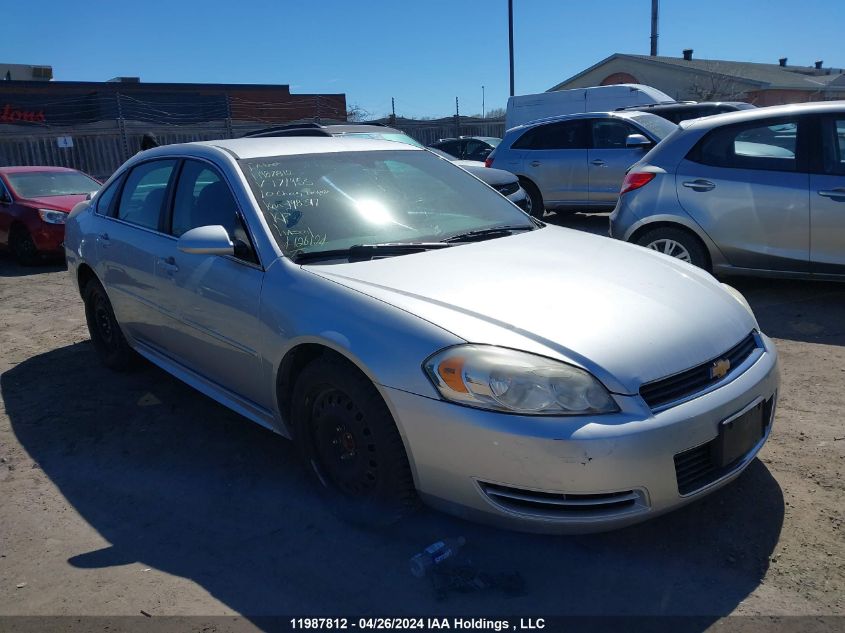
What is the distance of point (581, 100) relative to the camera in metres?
16.8

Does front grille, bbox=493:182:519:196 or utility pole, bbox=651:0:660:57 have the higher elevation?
utility pole, bbox=651:0:660:57

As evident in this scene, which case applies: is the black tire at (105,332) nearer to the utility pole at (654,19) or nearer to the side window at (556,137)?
the side window at (556,137)

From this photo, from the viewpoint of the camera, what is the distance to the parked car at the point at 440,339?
7.86ft

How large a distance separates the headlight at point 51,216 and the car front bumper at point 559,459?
8862mm

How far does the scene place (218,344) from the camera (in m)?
3.54

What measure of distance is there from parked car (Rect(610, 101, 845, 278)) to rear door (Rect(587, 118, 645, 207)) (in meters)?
3.70

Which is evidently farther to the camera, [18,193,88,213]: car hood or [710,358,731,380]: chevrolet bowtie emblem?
[18,193,88,213]: car hood

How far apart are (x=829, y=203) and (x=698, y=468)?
11.9ft

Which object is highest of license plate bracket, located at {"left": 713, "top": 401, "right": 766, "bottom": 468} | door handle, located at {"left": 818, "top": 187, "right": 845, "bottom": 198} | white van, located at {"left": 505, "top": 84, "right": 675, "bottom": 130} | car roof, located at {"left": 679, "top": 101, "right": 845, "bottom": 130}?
white van, located at {"left": 505, "top": 84, "right": 675, "bottom": 130}

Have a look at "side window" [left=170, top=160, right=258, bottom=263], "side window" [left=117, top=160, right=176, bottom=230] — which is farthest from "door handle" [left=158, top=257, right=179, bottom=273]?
"side window" [left=117, top=160, right=176, bottom=230]

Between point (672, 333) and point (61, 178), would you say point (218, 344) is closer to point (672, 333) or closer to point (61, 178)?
→ point (672, 333)

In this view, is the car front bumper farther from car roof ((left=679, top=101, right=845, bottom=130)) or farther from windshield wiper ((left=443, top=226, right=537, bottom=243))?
car roof ((left=679, top=101, right=845, bottom=130))

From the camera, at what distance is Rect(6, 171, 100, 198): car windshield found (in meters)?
10.4

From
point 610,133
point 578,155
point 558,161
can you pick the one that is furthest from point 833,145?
point 558,161
